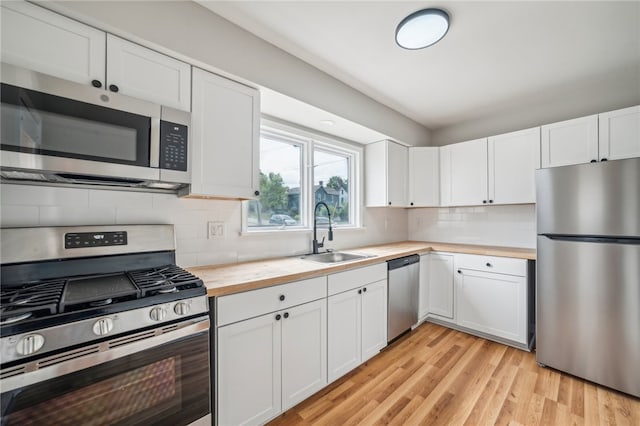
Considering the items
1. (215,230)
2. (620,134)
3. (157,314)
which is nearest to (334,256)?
(215,230)

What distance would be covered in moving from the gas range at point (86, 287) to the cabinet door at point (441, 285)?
2.54m

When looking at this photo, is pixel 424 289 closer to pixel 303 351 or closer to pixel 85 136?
pixel 303 351

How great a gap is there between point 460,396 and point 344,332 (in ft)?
2.92

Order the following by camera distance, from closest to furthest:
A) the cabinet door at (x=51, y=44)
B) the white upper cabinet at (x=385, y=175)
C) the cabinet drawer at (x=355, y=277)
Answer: the cabinet door at (x=51, y=44)
the cabinet drawer at (x=355, y=277)
the white upper cabinet at (x=385, y=175)

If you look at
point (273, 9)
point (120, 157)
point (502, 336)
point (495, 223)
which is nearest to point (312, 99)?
point (273, 9)

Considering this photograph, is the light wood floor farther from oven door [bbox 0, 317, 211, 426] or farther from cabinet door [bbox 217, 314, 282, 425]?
oven door [bbox 0, 317, 211, 426]

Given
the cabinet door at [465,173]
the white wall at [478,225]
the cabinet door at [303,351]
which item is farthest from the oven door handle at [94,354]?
the white wall at [478,225]

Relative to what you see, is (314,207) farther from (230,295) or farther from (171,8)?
(171,8)

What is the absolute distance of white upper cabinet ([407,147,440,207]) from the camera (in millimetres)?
3314

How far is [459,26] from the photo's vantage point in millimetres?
1745

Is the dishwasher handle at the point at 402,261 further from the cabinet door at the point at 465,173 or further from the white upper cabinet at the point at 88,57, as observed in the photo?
the white upper cabinet at the point at 88,57

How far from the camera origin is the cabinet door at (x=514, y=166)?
104 inches

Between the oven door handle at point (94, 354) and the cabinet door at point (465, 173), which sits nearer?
the oven door handle at point (94, 354)

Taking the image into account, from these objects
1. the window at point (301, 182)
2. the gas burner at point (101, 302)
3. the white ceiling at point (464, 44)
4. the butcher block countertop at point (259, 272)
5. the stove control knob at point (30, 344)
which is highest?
the white ceiling at point (464, 44)
